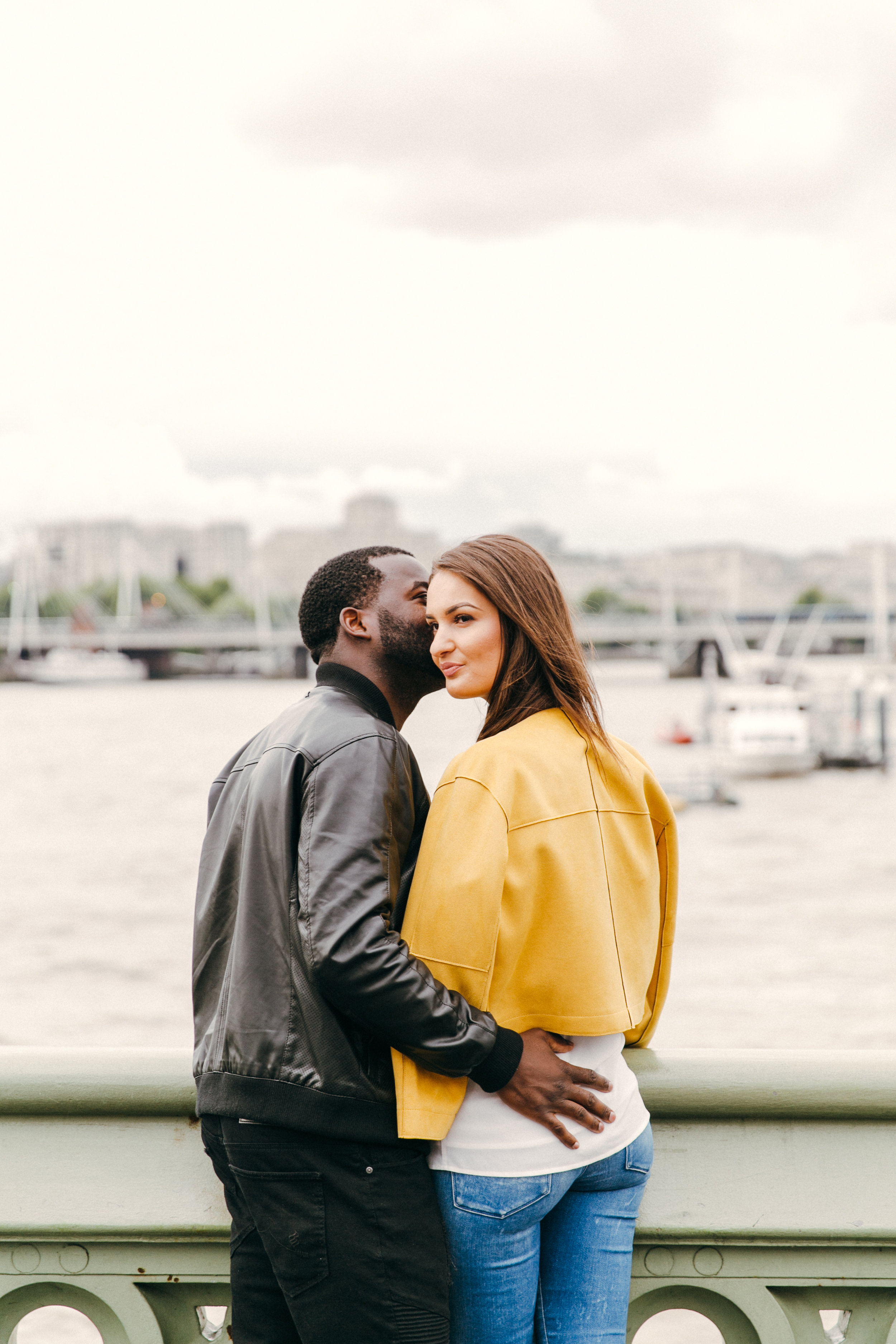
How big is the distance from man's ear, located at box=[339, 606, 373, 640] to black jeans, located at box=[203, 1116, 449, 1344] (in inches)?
27.1

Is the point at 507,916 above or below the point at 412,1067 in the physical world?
above

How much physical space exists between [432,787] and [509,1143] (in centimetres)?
3497

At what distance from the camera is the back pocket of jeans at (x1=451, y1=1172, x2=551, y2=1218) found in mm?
1576

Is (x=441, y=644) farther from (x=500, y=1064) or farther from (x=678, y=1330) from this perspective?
(x=678, y=1330)

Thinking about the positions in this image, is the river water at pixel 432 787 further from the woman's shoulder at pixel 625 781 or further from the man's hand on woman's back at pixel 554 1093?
the man's hand on woman's back at pixel 554 1093

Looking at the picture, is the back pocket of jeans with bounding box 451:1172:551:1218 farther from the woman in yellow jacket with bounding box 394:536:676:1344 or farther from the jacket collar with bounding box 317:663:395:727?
the jacket collar with bounding box 317:663:395:727

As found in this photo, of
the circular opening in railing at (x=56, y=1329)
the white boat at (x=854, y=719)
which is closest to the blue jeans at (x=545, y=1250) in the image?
the circular opening in railing at (x=56, y=1329)

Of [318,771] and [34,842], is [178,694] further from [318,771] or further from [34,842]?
[318,771]

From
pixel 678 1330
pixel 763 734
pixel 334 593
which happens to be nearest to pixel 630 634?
pixel 763 734

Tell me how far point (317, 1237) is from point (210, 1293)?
0.36 metres

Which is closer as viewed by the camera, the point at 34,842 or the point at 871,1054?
the point at 871,1054

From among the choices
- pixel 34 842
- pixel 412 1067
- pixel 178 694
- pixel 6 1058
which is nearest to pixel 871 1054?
pixel 412 1067

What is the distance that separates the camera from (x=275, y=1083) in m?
1.54

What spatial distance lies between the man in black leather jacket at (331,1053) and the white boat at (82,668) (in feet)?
302
